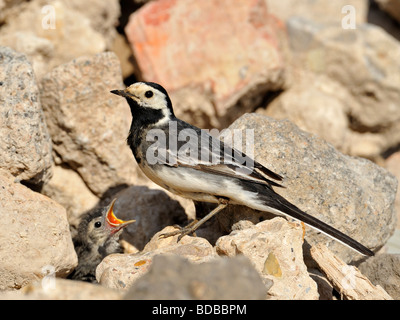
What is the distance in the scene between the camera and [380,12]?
36.8 feet

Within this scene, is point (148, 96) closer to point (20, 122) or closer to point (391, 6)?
point (20, 122)

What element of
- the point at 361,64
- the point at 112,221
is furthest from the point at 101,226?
the point at 361,64

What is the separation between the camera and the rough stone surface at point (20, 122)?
232 inches

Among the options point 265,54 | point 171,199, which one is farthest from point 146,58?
point 171,199

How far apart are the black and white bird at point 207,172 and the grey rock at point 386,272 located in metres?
0.36

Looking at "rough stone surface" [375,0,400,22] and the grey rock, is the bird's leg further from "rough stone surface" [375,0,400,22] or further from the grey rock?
"rough stone surface" [375,0,400,22]

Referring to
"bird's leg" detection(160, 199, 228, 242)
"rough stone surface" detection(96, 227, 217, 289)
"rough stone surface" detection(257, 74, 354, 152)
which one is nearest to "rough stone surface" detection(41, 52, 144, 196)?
"bird's leg" detection(160, 199, 228, 242)

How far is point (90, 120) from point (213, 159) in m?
2.13

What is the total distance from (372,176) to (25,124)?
147 inches

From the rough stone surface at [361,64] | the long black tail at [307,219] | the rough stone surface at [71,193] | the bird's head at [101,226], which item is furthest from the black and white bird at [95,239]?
the rough stone surface at [361,64]

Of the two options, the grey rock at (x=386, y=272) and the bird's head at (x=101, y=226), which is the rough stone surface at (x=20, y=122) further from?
the grey rock at (x=386, y=272)

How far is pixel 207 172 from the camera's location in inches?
228

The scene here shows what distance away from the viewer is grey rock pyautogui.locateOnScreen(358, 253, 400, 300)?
5527 mm
